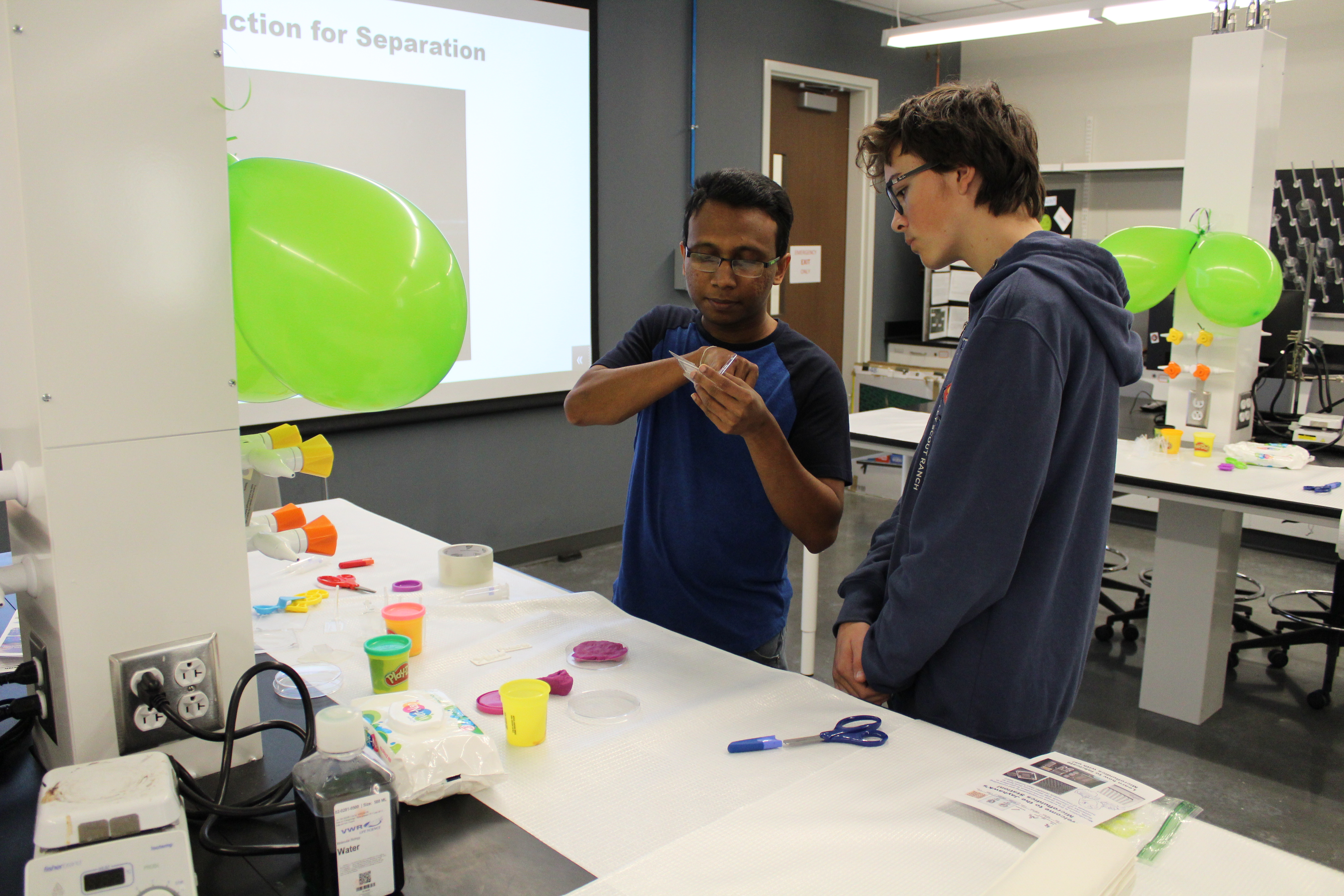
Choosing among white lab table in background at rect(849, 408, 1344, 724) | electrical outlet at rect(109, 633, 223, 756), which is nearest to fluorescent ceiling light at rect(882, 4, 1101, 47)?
white lab table in background at rect(849, 408, 1344, 724)

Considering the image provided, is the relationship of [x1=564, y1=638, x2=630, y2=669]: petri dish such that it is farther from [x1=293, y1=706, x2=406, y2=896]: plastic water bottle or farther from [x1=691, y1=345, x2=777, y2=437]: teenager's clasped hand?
[x1=293, y1=706, x2=406, y2=896]: plastic water bottle

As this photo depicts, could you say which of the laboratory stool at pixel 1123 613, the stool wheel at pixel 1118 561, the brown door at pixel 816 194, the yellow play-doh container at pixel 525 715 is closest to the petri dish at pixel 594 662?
the yellow play-doh container at pixel 525 715

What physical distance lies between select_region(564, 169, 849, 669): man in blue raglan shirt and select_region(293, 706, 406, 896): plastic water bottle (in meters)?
0.80

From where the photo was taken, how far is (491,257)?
379 cm

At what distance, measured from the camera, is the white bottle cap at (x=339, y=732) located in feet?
2.52

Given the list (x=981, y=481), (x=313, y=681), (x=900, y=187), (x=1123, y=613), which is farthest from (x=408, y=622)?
(x=1123, y=613)

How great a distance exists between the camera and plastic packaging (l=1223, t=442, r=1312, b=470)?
282 cm

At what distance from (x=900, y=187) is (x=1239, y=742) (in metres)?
2.36

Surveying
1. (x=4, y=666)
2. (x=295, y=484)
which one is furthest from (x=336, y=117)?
(x=4, y=666)

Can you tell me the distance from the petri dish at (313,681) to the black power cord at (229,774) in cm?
17

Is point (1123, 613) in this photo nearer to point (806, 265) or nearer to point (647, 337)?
point (647, 337)

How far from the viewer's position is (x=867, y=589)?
132cm

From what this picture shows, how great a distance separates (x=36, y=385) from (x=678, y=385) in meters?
0.89

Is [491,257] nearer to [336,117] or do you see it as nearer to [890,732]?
[336,117]
